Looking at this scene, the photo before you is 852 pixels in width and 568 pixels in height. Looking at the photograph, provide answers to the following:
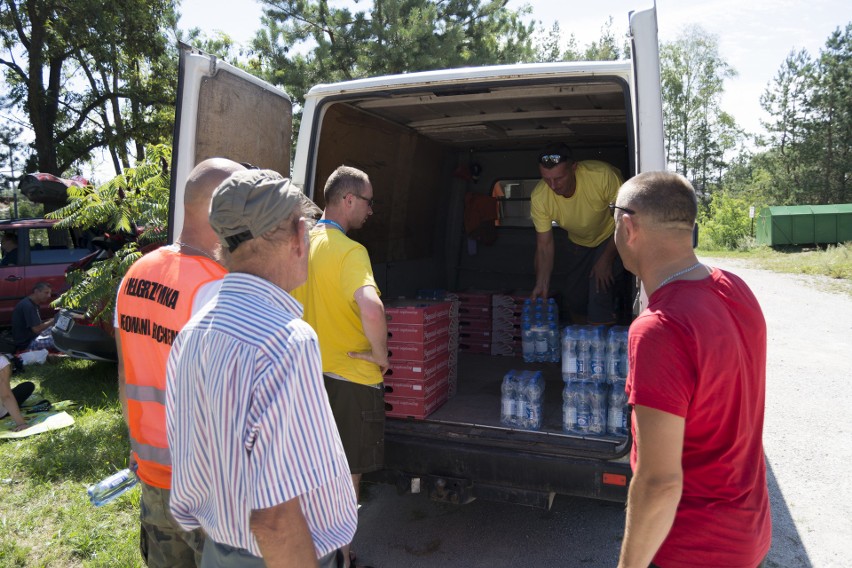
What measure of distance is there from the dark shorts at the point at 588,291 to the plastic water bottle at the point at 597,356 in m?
1.16

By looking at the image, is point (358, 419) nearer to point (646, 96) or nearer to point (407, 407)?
point (407, 407)

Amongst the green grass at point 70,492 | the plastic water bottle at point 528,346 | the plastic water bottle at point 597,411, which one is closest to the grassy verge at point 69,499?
the green grass at point 70,492

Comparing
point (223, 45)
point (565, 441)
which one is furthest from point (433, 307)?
point (223, 45)

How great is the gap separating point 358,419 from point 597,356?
1.58 metres

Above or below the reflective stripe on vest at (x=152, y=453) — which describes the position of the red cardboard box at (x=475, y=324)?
above

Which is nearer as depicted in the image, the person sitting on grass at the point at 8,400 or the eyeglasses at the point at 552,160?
the eyeglasses at the point at 552,160

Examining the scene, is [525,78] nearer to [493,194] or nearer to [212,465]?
[212,465]

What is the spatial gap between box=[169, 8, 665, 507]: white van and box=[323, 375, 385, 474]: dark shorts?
208 mm

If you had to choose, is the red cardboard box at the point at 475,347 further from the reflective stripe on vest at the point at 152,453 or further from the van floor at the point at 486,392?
the reflective stripe on vest at the point at 152,453

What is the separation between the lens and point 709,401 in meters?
1.74

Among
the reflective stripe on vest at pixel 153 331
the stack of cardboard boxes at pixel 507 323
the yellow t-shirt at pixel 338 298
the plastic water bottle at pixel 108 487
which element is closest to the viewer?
the reflective stripe on vest at pixel 153 331

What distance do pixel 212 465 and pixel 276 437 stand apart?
0.78ft

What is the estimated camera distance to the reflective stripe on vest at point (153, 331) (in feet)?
6.98

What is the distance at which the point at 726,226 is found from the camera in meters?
33.8
